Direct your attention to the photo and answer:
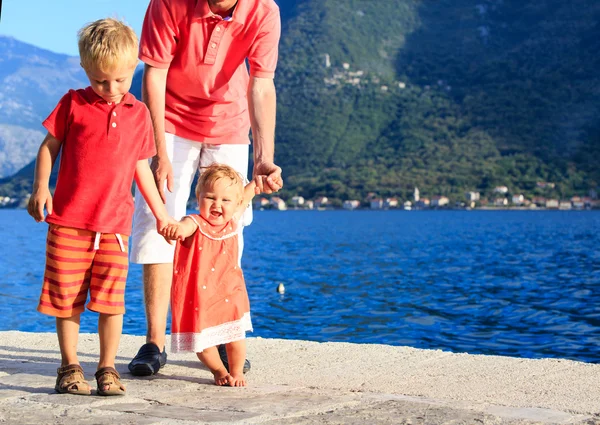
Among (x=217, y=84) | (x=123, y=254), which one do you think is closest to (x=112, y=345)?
(x=123, y=254)

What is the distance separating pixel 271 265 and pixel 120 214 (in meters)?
26.1

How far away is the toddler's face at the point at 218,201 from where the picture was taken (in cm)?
379

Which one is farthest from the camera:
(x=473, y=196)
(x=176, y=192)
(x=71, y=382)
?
(x=473, y=196)

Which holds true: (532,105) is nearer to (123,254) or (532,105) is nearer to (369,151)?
(369,151)

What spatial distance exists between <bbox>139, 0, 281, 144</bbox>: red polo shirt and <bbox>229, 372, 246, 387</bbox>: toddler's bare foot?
1.21 meters

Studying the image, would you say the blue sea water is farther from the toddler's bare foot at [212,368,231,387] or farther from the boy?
the boy

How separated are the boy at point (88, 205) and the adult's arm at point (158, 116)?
16.5 inches

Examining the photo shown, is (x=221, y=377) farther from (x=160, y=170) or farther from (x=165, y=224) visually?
(x=160, y=170)

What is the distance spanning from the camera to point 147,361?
3941 millimetres

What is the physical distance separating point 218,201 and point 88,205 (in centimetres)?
60

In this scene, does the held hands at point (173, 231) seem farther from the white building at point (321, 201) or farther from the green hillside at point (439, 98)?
the white building at point (321, 201)

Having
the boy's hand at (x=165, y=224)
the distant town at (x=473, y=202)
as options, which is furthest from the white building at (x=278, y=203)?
the boy's hand at (x=165, y=224)

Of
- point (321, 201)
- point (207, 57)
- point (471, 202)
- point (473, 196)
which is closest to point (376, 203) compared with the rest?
point (321, 201)

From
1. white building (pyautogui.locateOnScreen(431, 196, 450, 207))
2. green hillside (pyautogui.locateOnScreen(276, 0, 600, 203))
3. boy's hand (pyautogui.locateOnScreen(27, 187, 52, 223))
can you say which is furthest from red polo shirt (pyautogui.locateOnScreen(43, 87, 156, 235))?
white building (pyautogui.locateOnScreen(431, 196, 450, 207))
